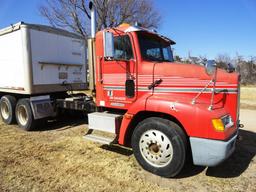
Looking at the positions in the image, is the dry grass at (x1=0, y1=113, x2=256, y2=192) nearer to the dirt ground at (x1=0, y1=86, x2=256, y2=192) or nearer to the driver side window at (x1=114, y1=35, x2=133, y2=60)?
the dirt ground at (x1=0, y1=86, x2=256, y2=192)

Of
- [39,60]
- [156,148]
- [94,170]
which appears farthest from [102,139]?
[39,60]

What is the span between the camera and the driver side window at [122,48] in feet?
16.5

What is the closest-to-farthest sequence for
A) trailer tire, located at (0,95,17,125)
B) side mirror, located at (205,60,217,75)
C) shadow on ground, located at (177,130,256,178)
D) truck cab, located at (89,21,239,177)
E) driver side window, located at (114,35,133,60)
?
truck cab, located at (89,21,239,177)
side mirror, located at (205,60,217,75)
shadow on ground, located at (177,130,256,178)
driver side window, located at (114,35,133,60)
trailer tire, located at (0,95,17,125)

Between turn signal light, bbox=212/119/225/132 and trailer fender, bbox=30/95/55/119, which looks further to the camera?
trailer fender, bbox=30/95/55/119

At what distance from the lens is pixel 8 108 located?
834 centimetres

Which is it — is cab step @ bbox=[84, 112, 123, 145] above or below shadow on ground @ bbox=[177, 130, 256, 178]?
above

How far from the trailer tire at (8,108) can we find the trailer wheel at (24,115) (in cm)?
29

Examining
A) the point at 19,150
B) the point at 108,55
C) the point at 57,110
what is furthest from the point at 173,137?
the point at 57,110

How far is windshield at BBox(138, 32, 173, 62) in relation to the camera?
5.04 metres

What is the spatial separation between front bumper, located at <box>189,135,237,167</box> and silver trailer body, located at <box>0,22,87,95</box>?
16.8ft

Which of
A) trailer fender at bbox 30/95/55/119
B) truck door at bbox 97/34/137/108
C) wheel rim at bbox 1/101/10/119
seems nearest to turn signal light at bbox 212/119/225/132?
truck door at bbox 97/34/137/108

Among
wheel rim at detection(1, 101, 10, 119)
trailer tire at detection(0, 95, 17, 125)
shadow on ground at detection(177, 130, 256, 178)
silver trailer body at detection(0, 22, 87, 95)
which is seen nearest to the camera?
shadow on ground at detection(177, 130, 256, 178)

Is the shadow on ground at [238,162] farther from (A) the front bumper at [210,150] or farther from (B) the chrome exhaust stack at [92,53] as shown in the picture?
(B) the chrome exhaust stack at [92,53]

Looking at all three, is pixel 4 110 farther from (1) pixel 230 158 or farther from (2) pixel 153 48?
(1) pixel 230 158
